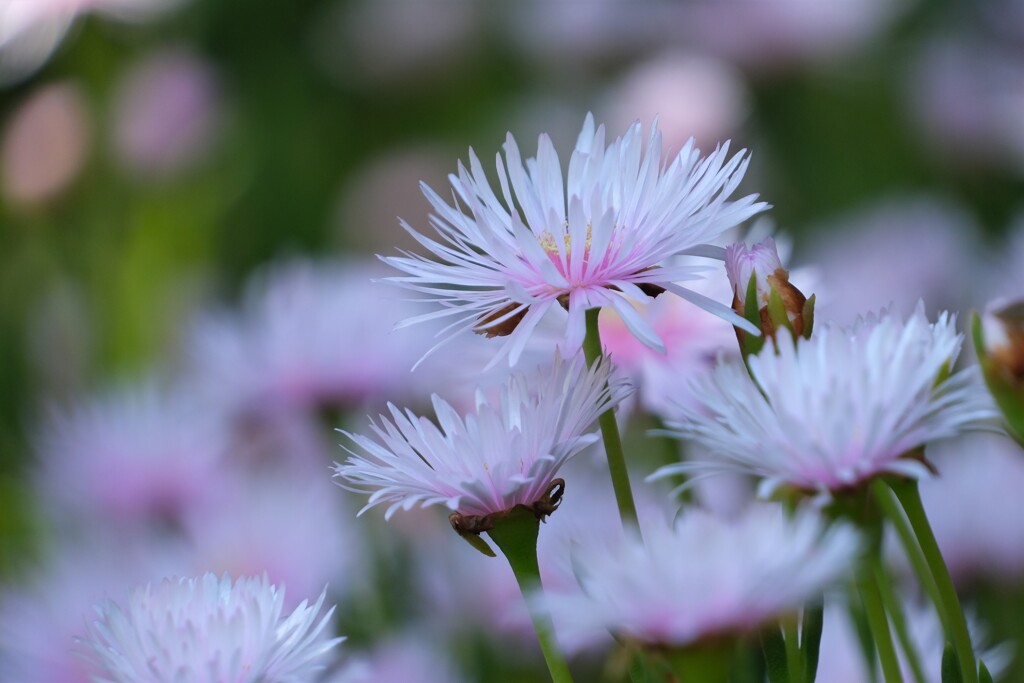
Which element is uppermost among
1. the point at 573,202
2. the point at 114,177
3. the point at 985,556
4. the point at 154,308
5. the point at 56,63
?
the point at 56,63

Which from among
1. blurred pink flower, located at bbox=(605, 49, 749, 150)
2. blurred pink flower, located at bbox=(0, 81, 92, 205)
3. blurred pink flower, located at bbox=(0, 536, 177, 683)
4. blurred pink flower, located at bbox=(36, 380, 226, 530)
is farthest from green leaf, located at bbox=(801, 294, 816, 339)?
blurred pink flower, located at bbox=(0, 81, 92, 205)

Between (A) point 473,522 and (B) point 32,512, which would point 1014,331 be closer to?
(A) point 473,522

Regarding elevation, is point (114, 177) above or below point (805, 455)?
above

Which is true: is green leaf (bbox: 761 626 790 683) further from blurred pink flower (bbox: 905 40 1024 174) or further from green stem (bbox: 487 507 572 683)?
blurred pink flower (bbox: 905 40 1024 174)

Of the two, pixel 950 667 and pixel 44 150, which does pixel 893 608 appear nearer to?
pixel 950 667

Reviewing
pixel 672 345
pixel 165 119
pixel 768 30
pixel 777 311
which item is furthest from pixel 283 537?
pixel 768 30

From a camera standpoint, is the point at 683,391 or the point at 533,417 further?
the point at 683,391

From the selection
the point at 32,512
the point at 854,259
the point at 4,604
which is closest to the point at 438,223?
the point at 4,604

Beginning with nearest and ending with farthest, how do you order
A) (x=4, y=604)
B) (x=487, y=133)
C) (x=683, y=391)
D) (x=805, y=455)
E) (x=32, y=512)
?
(x=805, y=455) → (x=683, y=391) → (x=4, y=604) → (x=32, y=512) → (x=487, y=133)
